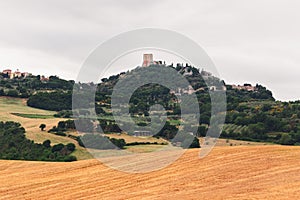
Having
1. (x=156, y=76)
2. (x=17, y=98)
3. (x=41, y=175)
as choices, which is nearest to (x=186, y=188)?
(x=41, y=175)

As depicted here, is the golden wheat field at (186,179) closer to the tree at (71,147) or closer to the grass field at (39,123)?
the grass field at (39,123)

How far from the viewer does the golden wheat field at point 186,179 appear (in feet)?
35.9

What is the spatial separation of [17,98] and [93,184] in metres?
60.8

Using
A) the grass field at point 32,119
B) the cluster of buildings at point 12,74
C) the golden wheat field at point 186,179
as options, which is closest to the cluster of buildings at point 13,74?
the cluster of buildings at point 12,74

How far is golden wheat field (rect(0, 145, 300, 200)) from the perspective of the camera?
1093 cm

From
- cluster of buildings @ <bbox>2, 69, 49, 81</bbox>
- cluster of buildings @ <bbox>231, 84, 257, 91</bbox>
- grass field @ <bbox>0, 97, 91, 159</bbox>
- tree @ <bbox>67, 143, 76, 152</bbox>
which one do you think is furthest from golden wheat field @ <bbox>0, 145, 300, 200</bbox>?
cluster of buildings @ <bbox>2, 69, 49, 81</bbox>

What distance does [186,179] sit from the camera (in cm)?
1247

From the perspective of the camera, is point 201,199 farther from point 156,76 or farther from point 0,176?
point 156,76

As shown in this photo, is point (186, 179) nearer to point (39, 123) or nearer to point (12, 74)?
point (39, 123)

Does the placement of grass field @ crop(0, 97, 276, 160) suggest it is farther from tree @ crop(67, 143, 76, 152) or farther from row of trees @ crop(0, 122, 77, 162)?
row of trees @ crop(0, 122, 77, 162)

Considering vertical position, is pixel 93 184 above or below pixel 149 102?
below

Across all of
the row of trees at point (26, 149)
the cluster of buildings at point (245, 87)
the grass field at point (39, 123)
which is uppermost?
the cluster of buildings at point (245, 87)

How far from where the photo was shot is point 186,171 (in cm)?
1338

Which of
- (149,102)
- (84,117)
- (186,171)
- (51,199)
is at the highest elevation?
(149,102)
